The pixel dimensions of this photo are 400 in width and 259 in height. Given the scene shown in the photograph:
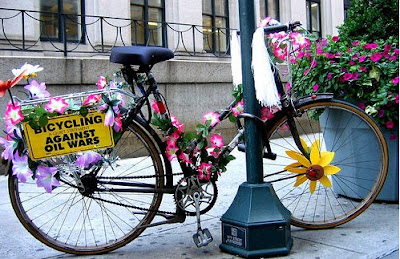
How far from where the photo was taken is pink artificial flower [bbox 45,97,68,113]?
3.23 m

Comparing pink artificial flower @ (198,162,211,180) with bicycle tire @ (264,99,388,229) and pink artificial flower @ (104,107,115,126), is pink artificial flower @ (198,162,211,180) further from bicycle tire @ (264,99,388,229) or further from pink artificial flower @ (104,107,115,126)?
bicycle tire @ (264,99,388,229)

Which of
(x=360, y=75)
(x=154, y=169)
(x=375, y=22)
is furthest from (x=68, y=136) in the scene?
(x=375, y=22)

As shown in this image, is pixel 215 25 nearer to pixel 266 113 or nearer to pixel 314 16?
pixel 314 16

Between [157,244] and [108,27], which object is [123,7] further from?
[157,244]

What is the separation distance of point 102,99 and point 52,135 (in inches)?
15.5

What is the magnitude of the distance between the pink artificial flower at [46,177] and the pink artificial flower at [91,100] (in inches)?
18.8

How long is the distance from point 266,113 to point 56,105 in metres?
1.47

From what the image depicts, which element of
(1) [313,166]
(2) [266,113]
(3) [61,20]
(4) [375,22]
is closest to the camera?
A: (2) [266,113]

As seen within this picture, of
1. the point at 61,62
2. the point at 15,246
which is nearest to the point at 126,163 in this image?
the point at 61,62

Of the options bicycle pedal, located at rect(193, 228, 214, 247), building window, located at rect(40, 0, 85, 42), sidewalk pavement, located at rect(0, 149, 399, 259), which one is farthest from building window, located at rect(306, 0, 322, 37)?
bicycle pedal, located at rect(193, 228, 214, 247)

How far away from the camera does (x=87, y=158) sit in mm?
3314

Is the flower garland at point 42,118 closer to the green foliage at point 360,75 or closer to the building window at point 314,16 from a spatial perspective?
the green foliage at point 360,75

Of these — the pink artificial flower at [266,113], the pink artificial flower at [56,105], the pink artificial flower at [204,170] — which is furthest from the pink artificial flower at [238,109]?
the pink artificial flower at [56,105]

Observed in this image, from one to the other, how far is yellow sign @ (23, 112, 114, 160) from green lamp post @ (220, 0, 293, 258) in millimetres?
959
